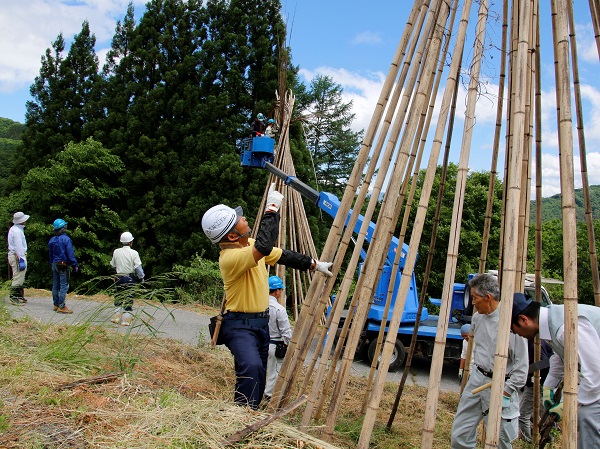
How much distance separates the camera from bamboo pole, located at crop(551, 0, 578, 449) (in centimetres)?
179

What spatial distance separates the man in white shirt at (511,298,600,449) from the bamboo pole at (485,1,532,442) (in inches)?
23.1

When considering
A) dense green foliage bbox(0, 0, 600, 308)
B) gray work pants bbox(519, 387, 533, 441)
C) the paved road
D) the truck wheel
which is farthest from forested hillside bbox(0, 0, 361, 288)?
gray work pants bbox(519, 387, 533, 441)

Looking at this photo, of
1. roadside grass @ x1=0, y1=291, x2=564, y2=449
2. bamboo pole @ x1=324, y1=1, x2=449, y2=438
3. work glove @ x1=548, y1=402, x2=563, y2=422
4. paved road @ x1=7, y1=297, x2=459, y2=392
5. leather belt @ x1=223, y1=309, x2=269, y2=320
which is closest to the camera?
roadside grass @ x1=0, y1=291, x2=564, y2=449

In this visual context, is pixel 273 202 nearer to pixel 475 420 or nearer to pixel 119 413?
pixel 119 413

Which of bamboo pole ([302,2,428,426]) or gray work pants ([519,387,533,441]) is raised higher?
bamboo pole ([302,2,428,426])

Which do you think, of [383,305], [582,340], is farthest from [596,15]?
[383,305]

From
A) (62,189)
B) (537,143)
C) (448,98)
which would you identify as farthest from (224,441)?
(62,189)

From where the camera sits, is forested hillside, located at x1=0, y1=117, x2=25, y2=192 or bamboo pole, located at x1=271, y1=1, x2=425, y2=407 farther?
forested hillside, located at x1=0, y1=117, x2=25, y2=192

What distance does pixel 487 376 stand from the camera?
9.98ft

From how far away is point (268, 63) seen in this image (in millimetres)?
15141

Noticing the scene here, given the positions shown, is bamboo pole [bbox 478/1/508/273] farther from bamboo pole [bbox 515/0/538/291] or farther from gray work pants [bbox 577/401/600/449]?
gray work pants [bbox 577/401/600/449]

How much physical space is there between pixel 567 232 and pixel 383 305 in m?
4.57

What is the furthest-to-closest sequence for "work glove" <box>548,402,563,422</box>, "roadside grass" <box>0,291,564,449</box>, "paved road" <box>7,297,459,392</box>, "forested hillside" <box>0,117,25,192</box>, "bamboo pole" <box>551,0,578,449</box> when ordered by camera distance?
"forested hillside" <box>0,117,25,192</box>, "paved road" <box>7,297,459,392</box>, "work glove" <box>548,402,563,422</box>, "roadside grass" <box>0,291,564,449</box>, "bamboo pole" <box>551,0,578,449</box>

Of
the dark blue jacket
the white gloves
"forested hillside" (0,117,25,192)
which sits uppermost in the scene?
"forested hillside" (0,117,25,192)
